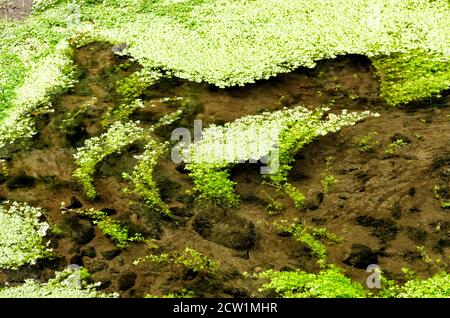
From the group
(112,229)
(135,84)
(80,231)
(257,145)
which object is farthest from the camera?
(135,84)

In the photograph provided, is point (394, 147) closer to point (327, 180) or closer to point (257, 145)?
point (327, 180)

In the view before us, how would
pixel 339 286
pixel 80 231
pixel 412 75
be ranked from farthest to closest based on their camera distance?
pixel 412 75
pixel 80 231
pixel 339 286

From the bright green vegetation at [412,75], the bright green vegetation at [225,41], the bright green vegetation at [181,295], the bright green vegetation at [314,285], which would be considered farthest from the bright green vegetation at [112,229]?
the bright green vegetation at [412,75]

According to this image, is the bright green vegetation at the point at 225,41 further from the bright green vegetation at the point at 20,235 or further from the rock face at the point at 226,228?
the rock face at the point at 226,228

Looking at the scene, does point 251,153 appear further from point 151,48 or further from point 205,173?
point 151,48

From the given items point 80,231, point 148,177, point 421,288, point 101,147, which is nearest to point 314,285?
point 421,288

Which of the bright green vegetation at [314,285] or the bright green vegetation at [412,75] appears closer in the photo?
the bright green vegetation at [314,285]

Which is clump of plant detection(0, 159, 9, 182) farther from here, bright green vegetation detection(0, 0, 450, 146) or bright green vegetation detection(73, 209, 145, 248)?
bright green vegetation detection(73, 209, 145, 248)

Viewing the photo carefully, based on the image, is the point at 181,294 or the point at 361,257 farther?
the point at 361,257
